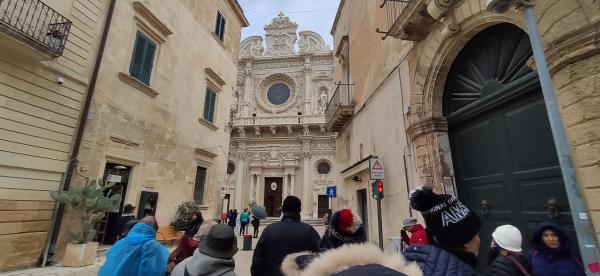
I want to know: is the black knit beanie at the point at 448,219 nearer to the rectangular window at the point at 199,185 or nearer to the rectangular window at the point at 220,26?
the rectangular window at the point at 199,185

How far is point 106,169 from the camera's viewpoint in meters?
7.77

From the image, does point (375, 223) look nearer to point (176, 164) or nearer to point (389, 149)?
point (389, 149)

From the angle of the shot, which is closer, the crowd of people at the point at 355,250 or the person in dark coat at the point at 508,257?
the crowd of people at the point at 355,250

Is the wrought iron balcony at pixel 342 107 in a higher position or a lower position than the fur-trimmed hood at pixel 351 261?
higher

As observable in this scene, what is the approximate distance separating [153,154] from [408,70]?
8.08 meters

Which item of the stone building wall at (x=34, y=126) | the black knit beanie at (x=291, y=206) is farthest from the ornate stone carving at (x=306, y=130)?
the black knit beanie at (x=291, y=206)

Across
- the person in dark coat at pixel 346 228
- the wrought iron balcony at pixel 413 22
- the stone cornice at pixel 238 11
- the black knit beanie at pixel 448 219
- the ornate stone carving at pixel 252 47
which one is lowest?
the person in dark coat at pixel 346 228

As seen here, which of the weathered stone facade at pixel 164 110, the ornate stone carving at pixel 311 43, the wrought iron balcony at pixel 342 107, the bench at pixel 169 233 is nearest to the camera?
the weathered stone facade at pixel 164 110

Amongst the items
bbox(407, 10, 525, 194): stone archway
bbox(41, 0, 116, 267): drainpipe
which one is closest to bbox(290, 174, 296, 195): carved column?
bbox(41, 0, 116, 267): drainpipe

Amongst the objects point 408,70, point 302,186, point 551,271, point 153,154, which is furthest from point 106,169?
point 302,186

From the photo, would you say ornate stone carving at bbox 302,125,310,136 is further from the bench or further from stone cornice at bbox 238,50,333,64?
the bench

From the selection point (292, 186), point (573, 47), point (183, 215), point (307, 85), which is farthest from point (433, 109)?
point (307, 85)

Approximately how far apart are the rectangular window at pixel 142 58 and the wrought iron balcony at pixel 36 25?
84.5 inches

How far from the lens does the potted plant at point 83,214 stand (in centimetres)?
607
